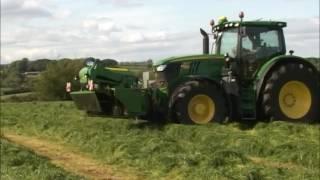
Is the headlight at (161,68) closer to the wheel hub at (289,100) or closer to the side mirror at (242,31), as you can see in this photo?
the side mirror at (242,31)

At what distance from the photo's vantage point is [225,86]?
13312mm

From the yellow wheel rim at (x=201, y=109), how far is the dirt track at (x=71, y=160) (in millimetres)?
3030

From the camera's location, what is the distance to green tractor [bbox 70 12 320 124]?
13.2 meters

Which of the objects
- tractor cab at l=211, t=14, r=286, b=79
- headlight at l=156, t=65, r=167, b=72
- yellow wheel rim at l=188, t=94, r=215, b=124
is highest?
tractor cab at l=211, t=14, r=286, b=79

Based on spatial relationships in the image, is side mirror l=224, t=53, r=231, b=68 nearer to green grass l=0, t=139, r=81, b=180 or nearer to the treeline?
green grass l=0, t=139, r=81, b=180

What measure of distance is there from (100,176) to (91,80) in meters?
4.73

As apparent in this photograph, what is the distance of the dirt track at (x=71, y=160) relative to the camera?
29.5 feet

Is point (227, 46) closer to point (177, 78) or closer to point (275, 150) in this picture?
point (177, 78)

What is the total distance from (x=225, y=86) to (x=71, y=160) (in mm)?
4308

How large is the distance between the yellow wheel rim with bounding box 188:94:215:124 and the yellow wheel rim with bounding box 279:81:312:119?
1.64 m

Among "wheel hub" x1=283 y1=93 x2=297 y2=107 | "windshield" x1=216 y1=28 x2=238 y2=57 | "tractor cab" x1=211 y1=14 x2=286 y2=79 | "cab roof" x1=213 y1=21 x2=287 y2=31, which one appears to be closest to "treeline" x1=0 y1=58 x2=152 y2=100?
"windshield" x1=216 y1=28 x2=238 y2=57

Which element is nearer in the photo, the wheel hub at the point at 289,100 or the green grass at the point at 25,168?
the green grass at the point at 25,168

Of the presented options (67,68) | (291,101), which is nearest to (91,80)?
(291,101)

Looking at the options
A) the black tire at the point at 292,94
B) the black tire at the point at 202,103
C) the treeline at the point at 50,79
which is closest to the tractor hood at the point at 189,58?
the black tire at the point at 202,103
